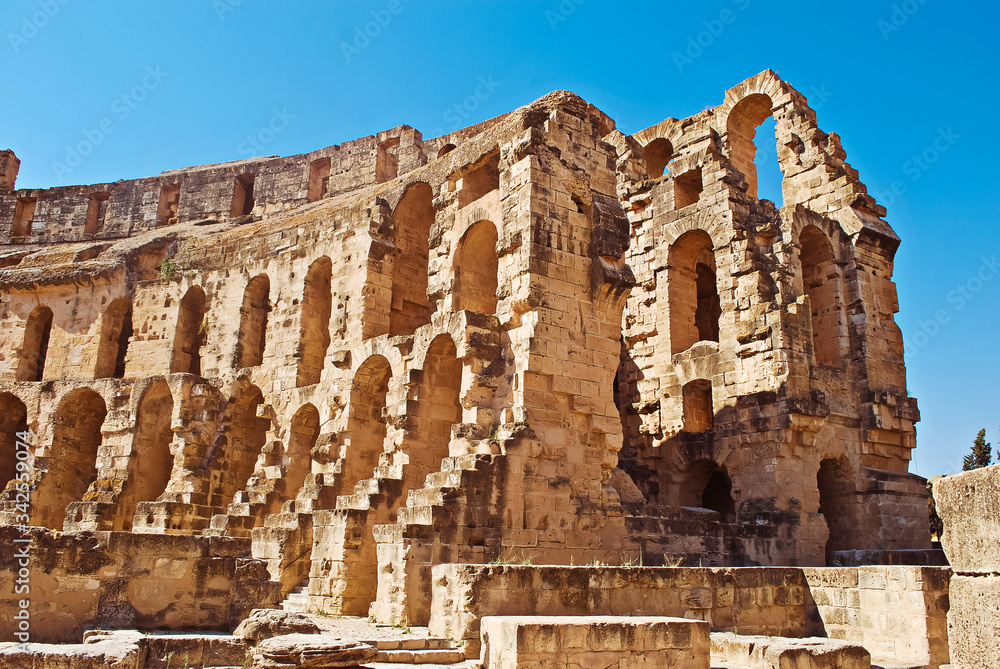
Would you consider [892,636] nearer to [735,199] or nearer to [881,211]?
[735,199]

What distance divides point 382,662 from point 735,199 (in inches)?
467

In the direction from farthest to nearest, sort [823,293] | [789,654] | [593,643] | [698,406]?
[823,293] < [698,406] < [789,654] < [593,643]

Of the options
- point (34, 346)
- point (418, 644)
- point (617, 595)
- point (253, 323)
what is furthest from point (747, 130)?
point (34, 346)

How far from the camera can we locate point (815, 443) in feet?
47.7

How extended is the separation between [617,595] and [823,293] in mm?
11586

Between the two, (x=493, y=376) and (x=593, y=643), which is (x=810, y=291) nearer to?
(x=493, y=376)

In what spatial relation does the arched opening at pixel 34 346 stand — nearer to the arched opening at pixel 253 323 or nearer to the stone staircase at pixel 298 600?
the arched opening at pixel 253 323

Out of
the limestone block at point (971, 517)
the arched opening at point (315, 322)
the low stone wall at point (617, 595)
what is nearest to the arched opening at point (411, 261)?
the arched opening at point (315, 322)

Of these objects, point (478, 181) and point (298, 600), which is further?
point (478, 181)

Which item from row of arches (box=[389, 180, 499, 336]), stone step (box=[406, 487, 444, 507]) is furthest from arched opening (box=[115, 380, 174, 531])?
stone step (box=[406, 487, 444, 507])

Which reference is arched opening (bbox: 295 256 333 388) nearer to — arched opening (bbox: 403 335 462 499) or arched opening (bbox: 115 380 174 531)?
arched opening (bbox: 115 380 174 531)

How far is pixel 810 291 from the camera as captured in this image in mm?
17688

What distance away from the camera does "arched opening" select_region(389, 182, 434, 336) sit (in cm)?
1659

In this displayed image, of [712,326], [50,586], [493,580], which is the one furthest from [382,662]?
[712,326]
